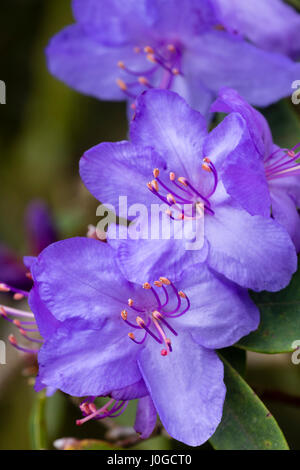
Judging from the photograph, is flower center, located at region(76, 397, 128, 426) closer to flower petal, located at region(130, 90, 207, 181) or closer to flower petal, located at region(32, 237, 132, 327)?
flower petal, located at region(32, 237, 132, 327)

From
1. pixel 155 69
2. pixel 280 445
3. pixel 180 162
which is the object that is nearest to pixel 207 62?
pixel 155 69

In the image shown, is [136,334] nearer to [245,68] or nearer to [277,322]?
[277,322]

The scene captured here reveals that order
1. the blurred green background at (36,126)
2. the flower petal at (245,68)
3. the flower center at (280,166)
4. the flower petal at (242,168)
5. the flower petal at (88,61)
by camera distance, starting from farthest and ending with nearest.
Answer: the blurred green background at (36,126) → the flower petal at (88,61) → the flower petal at (245,68) → the flower center at (280,166) → the flower petal at (242,168)

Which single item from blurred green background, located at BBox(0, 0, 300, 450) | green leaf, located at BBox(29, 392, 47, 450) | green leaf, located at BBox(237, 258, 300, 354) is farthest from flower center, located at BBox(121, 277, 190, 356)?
blurred green background, located at BBox(0, 0, 300, 450)

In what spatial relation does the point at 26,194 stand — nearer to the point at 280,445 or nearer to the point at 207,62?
the point at 207,62

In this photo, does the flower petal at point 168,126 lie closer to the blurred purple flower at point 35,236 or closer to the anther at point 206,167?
the anther at point 206,167

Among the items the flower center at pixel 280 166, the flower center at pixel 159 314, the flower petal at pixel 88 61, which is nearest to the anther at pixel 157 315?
the flower center at pixel 159 314

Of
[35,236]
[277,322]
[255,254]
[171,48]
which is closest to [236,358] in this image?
[277,322]
